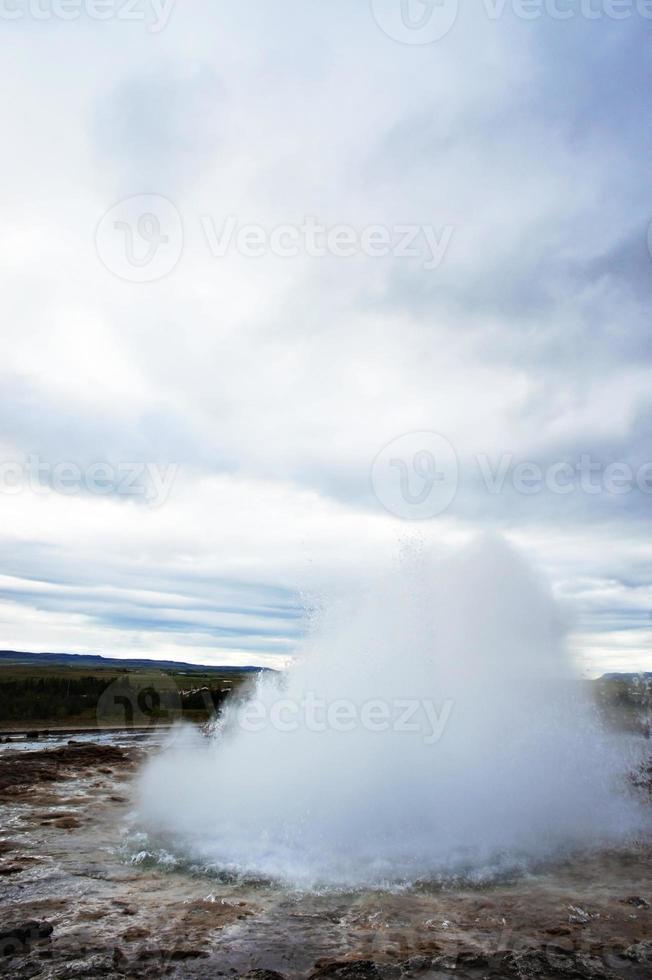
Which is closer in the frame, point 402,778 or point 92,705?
point 402,778

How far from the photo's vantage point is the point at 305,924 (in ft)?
30.9

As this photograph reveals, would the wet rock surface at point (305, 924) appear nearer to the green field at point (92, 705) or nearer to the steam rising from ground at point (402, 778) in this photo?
the steam rising from ground at point (402, 778)

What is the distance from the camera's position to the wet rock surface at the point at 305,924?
8.06 m

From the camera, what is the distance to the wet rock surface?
8.06 meters

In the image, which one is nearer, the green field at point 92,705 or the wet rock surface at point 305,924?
the wet rock surface at point 305,924

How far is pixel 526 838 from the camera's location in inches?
535

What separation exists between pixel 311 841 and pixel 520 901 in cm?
434

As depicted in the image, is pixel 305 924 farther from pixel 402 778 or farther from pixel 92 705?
pixel 92 705

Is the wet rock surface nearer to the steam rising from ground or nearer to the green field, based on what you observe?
the steam rising from ground

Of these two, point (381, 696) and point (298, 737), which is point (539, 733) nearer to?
point (381, 696)

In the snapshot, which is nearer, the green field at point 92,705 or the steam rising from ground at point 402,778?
the steam rising from ground at point 402,778

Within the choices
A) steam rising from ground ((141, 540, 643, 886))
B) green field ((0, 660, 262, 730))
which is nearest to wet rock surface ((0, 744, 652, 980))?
steam rising from ground ((141, 540, 643, 886))

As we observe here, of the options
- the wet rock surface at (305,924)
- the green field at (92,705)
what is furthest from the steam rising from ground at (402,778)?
the green field at (92,705)

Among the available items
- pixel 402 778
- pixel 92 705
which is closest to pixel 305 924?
pixel 402 778
